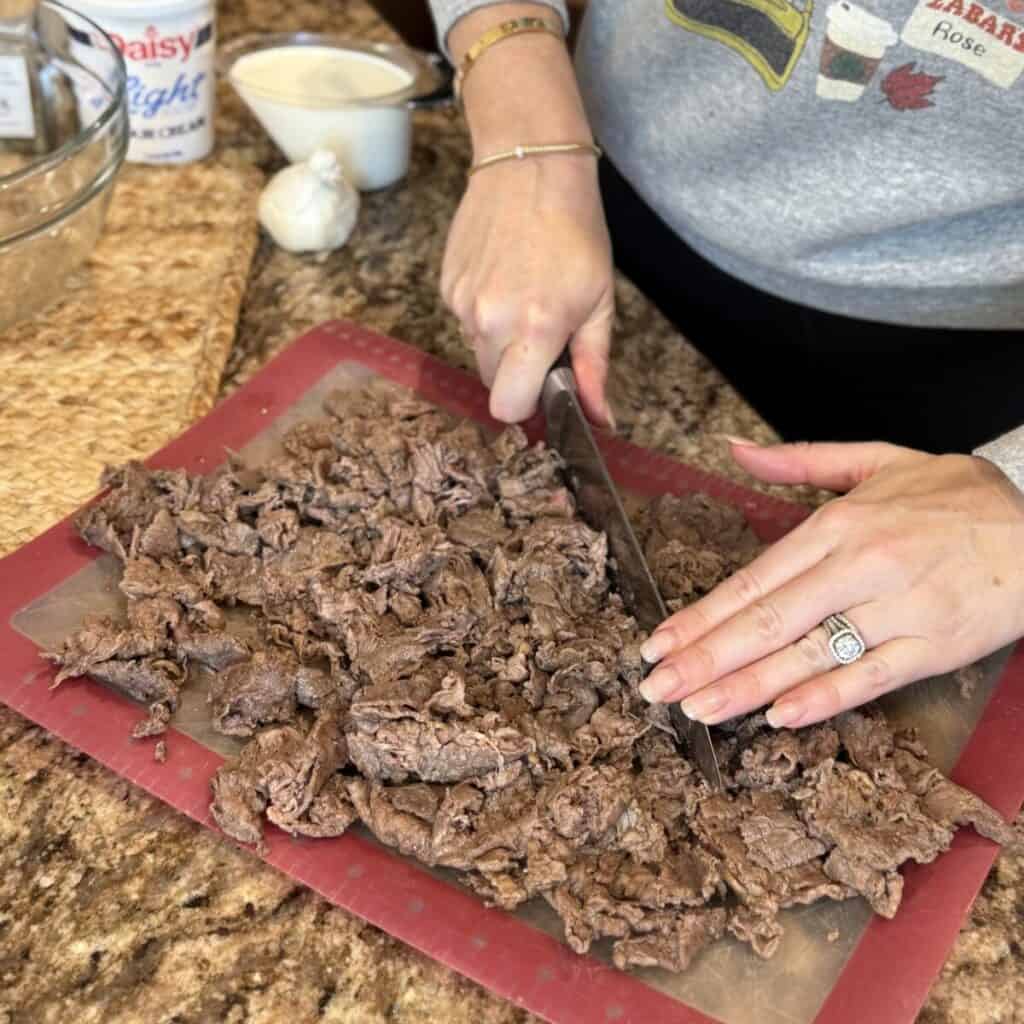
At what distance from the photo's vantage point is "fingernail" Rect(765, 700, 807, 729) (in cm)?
116

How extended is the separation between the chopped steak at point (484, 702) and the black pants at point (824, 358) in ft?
1.15

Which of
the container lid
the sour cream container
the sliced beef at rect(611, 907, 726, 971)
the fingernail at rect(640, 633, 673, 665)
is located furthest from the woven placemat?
the sliced beef at rect(611, 907, 726, 971)

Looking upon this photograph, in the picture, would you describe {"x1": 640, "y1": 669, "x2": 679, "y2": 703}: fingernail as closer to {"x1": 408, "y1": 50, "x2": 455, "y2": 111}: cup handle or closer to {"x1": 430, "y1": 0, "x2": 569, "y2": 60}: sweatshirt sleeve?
{"x1": 430, "y1": 0, "x2": 569, "y2": 60}: sweatshirt sleeve

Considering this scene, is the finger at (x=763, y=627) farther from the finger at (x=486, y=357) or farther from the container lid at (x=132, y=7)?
the container lid at (x=132, y=7)

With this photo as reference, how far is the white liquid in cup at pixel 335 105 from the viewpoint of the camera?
193cm

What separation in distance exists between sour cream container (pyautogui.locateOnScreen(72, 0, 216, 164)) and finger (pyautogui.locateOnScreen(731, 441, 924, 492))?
3.49 ft

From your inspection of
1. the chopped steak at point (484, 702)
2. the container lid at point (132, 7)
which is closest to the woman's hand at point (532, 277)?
the chopped steak at point (484, 702)

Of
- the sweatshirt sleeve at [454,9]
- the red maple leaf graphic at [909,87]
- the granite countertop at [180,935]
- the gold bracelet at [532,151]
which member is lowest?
the granite countertop at [180,935]

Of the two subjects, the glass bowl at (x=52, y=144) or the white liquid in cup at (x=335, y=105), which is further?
the white liquid in cup at (x=335, y=105)

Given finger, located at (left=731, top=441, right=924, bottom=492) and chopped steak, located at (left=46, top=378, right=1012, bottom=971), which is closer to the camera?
chopped steak, located at (left=46, top=378, right=1012, bottom=971)

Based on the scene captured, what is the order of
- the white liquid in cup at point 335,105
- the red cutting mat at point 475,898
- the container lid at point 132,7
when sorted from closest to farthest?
1. the red cutting mat at point 475,898
2. the container lid at point 132,7
3. the white liquid in cup at point 335,105

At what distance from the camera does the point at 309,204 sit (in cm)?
185

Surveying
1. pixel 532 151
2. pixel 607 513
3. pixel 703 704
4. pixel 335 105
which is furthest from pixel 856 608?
pixel 335 105

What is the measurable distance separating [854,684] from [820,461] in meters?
0.31
